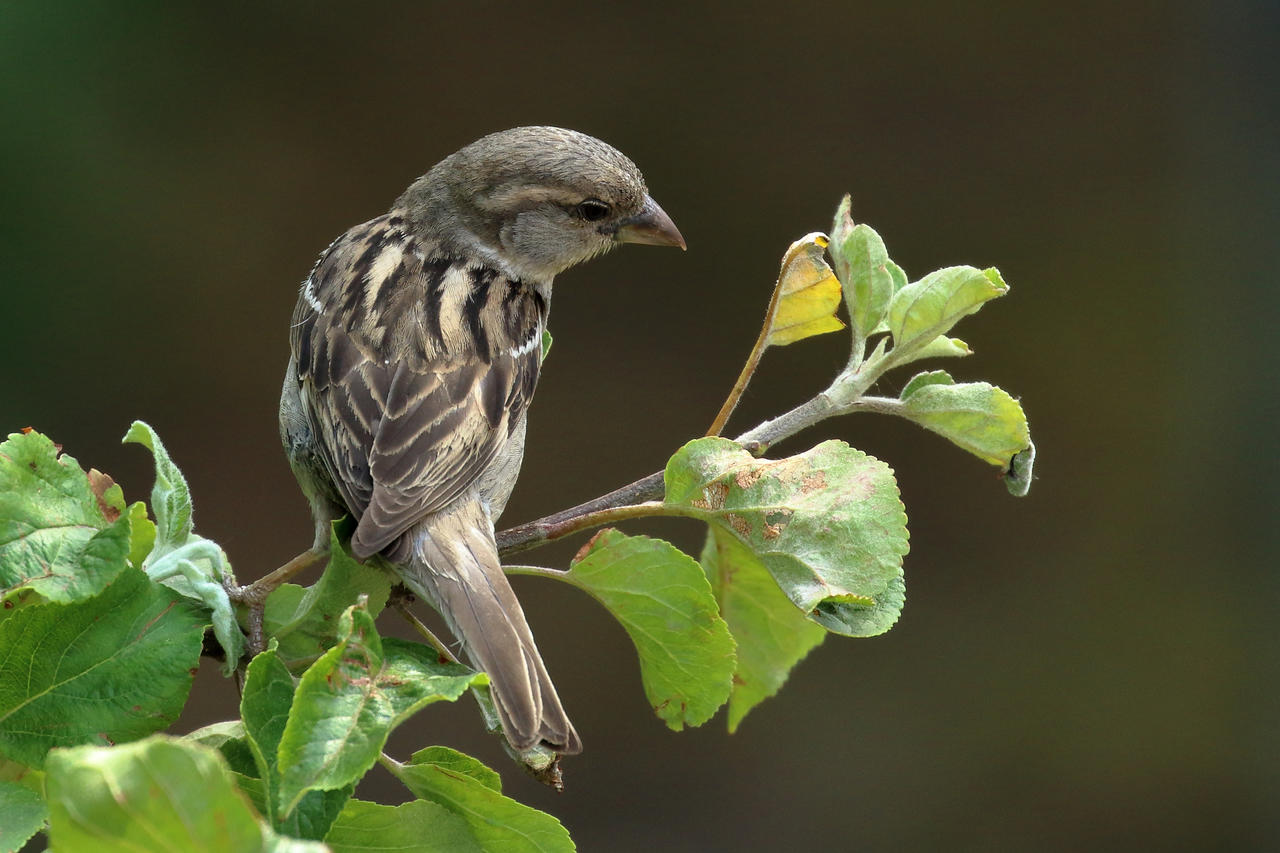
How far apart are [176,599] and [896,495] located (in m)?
0.76

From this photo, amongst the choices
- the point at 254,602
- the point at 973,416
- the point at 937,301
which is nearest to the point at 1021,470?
the point at 973,416

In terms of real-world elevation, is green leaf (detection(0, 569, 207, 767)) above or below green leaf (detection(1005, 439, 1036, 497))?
below

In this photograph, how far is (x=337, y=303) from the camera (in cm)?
244

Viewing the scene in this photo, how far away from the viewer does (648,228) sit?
2795 mm

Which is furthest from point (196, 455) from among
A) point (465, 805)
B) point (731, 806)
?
point (465, 805)

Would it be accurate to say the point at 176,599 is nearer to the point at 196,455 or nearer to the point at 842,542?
the point at 842,542

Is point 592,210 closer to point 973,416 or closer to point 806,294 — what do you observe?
point 806,294

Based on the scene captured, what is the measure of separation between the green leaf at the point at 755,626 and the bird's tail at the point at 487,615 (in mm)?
275

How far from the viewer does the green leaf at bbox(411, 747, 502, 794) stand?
1.33 metres

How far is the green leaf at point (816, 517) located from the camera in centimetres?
144

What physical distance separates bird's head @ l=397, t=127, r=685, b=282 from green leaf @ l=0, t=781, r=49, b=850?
5.58 feet

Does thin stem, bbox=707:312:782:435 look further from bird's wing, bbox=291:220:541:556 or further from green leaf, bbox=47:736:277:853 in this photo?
green leaf, bbox=47:736:277:853

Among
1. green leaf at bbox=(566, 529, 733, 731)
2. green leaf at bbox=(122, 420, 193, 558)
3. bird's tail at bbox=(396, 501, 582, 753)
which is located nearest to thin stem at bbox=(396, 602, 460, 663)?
bird's tail at bbox=(396, 501, 582, 753)

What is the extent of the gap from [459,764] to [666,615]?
290 millimetres
